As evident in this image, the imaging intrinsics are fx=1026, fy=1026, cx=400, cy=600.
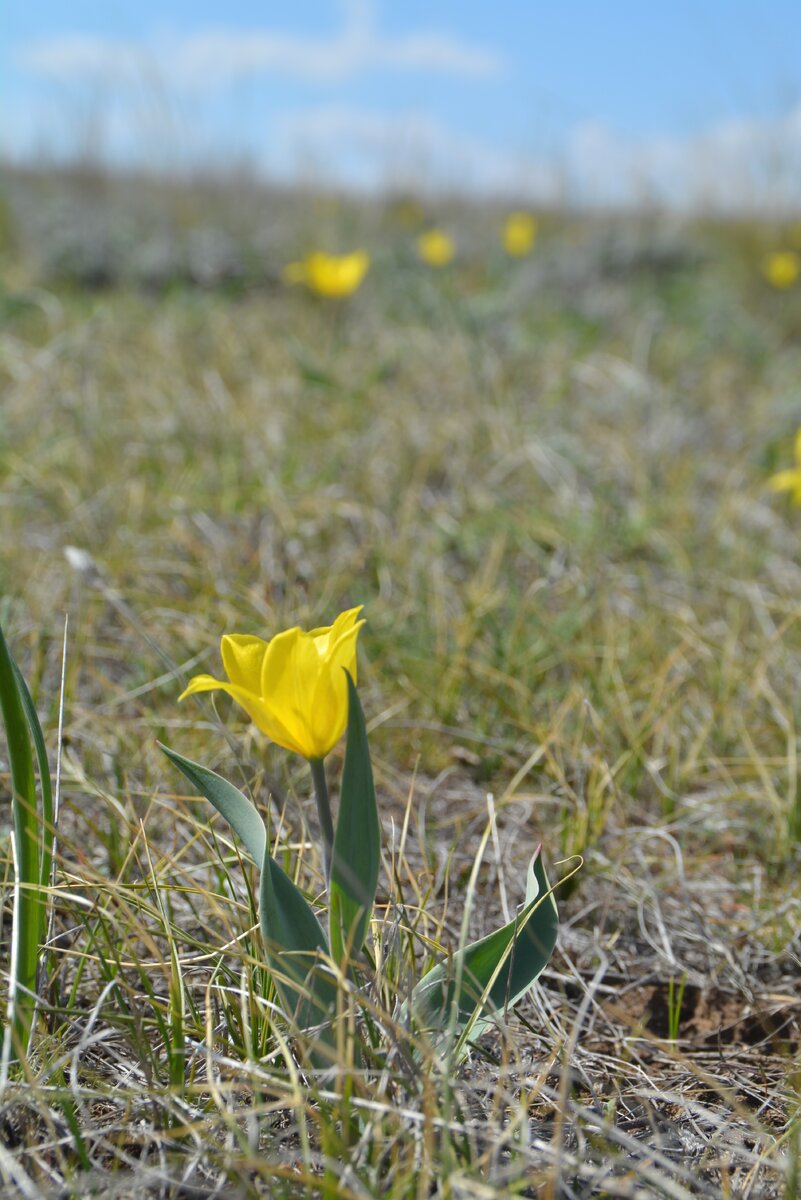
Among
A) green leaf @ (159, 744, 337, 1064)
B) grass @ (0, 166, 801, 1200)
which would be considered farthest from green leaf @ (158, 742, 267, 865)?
grass @ (0, 166, 801, 1200)

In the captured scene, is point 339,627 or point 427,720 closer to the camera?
point 339,627

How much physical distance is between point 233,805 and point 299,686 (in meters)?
0.15

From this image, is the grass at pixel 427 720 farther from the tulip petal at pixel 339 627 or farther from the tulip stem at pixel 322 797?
the tulip petal at pixel 339 627

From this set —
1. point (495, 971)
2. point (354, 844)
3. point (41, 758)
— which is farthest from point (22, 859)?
point (495, 971)

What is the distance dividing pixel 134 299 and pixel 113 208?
9.83 feet

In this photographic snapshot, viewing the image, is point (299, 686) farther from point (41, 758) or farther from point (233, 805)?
point (41, 758)

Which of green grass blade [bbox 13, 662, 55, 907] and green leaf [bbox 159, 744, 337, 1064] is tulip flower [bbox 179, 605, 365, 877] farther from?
green grass blade [bbox 13, 662, 55, 907]

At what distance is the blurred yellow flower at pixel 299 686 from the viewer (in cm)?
95

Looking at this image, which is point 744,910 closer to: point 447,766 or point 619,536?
point 447,766

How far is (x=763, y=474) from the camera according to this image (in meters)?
3.34

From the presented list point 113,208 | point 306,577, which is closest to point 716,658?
point 306,577

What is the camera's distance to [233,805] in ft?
3.30

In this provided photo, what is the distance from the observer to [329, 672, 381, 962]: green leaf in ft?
3.08

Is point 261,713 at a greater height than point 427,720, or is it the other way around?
point 261,713
